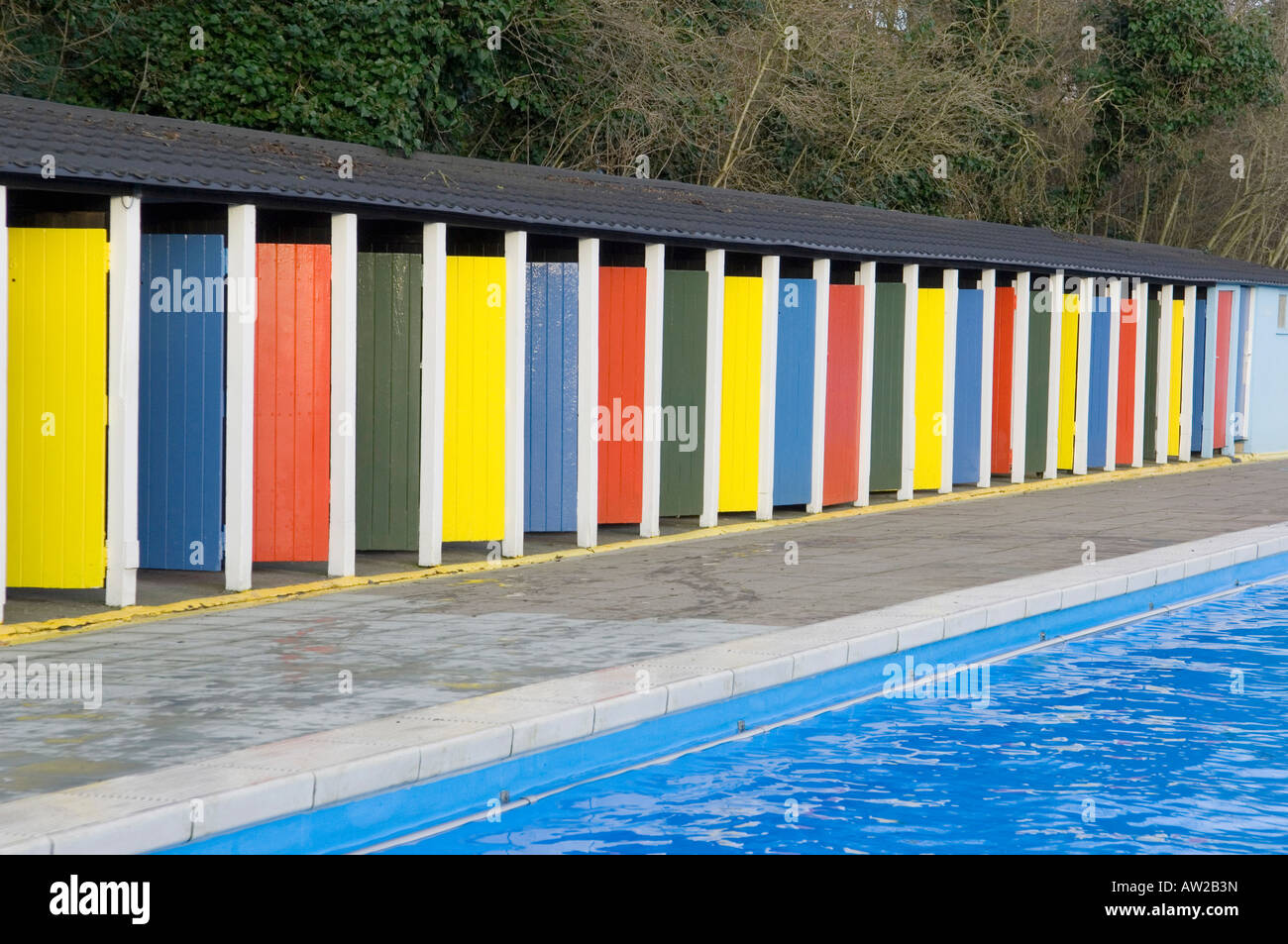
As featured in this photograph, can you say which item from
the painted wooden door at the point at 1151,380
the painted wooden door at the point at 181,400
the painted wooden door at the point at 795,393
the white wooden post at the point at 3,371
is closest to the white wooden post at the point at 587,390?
the painted wooden door at the point at 795,393

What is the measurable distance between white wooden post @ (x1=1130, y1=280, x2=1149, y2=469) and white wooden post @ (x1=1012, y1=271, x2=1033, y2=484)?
254 cm

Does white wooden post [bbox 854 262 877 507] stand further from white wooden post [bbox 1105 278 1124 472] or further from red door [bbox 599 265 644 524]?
white wooden post [bbox 1105 278 1124 472]

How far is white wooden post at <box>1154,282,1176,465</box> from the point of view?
2045 cm

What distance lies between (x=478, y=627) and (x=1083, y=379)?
1212 centimetres

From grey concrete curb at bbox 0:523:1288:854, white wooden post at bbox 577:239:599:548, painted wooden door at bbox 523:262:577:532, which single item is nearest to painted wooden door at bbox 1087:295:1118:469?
white wooden post at bbox 577:239:599:548

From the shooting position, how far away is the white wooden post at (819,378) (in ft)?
48.4

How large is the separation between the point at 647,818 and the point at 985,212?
24096 mm

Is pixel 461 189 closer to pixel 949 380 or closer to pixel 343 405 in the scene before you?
pixel 343 405

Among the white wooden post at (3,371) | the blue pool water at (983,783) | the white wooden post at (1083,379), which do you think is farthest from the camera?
the white wooden post at (1083,379)

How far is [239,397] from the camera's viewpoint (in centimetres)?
980

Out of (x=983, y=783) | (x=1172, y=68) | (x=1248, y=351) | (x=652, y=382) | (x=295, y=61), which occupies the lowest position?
(x=983, y=783)

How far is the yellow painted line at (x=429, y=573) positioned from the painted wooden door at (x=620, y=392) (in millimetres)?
396

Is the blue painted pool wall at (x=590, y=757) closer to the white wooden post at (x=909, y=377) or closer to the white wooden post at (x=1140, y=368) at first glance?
the white wooden post at (x=909, y=377)

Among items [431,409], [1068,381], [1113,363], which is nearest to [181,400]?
[431,409]
